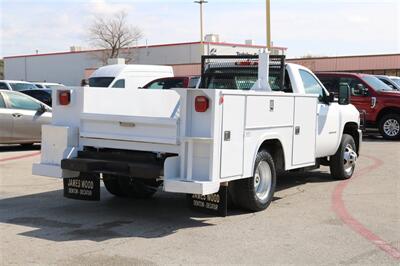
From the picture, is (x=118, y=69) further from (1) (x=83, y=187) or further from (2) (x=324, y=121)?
(1) (x=83, y=187)

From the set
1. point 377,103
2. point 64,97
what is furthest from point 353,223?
point 377,103

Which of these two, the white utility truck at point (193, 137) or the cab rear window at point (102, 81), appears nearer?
the white utility truck at point (193, 137)

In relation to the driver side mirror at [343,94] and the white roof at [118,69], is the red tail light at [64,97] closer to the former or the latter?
the driver side mirror at [343,94]

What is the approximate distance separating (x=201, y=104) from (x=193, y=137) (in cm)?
36

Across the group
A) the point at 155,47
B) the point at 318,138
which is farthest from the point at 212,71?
the point at 155,47

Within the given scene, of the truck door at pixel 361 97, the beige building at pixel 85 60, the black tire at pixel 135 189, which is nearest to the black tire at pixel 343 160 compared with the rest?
the black tire at pixel 135 189

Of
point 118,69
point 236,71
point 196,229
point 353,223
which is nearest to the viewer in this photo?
point 196,229

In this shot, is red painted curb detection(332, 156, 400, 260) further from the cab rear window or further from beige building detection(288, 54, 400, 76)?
beige building detection(288, 54, 400, 76)

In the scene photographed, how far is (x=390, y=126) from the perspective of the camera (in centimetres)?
1792

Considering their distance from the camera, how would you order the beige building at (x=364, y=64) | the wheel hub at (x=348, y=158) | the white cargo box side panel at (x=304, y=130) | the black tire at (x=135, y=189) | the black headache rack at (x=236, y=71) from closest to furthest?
1. the white cargo box side panel at (x=304, y=130)
2. the black tire at (x=135, y=189)
3. the black headache rack at (x=236, y=71)
4. the wheel hub at (x=348, y=158)
5. the beige building at (x=364, y=64)

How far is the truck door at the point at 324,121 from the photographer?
29.3 ft

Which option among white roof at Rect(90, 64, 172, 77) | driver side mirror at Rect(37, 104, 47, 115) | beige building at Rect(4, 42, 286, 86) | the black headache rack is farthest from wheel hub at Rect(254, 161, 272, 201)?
beige building at Rect(4, 42, 286, 86)

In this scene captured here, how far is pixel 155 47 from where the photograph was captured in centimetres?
6425

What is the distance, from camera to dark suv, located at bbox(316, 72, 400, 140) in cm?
1770
